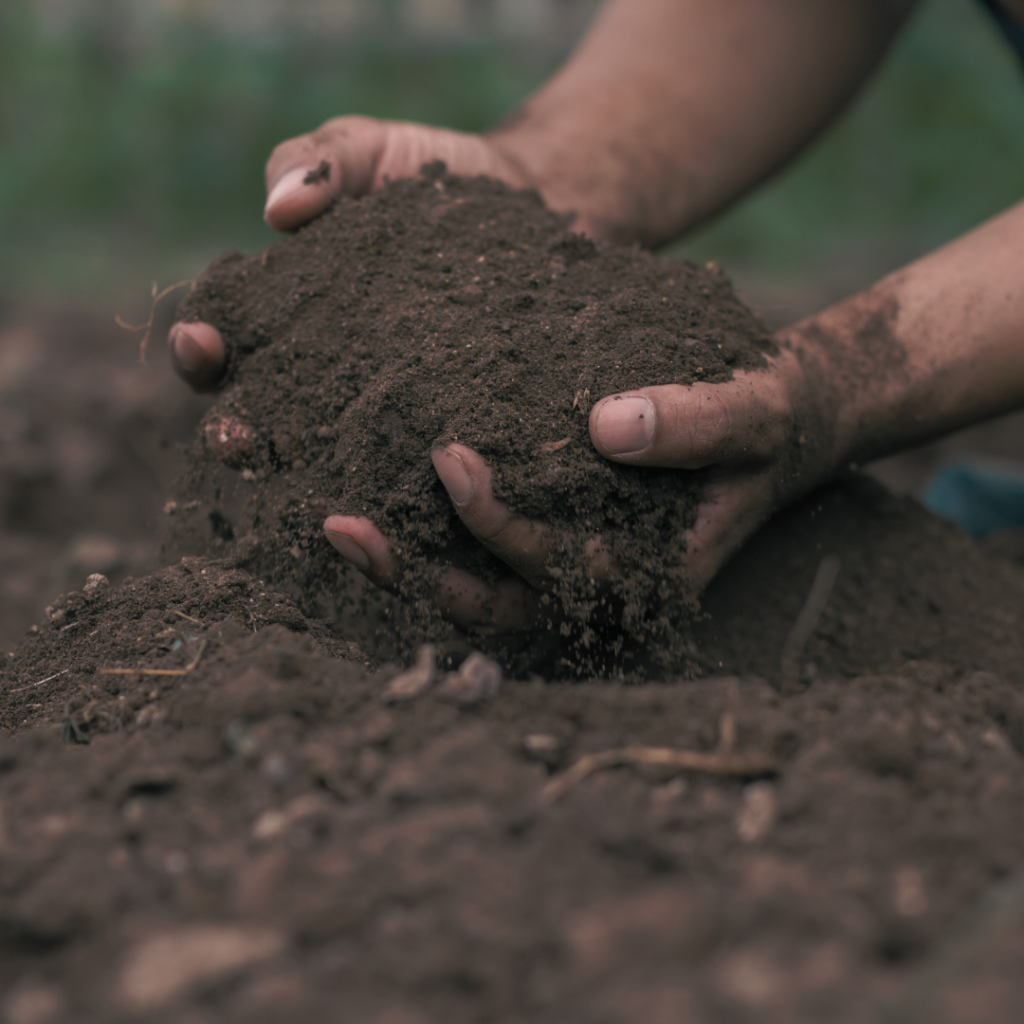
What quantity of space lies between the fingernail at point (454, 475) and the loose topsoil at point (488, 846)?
320mm

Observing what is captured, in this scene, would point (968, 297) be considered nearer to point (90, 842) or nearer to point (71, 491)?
point (90, 842)

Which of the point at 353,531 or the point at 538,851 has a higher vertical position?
the point at 353,531

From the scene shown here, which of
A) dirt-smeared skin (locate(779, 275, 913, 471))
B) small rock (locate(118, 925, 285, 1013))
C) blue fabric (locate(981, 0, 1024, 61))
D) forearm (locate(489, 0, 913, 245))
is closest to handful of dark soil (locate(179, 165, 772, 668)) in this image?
dirt-smeared skin (locate(779, 275, 913, 471))

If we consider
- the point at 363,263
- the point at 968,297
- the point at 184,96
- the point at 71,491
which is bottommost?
the point at 968,297

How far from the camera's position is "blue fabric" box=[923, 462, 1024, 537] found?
2.97 metres

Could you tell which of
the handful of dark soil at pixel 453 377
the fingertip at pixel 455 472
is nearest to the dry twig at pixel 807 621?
the handful of dark soil at pixel 453 377

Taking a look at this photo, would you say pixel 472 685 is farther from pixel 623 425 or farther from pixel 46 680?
pixel 46 680

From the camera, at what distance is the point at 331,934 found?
783mm

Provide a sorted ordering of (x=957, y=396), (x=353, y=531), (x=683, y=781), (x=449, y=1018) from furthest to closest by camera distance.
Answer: (x=957, y=396) → (x=353, y=531) → (x=683, y=781) → (x=449, y=1018)

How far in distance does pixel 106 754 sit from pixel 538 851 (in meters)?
0.57

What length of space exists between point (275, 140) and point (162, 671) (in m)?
4.84

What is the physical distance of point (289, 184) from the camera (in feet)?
6.27

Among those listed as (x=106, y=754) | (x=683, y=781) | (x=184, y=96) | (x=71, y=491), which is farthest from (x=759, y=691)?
(x=184, y=96)

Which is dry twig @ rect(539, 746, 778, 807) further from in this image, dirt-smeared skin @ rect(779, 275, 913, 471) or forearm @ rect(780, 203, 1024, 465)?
forearm @ rect(780, 203, 1024, 465)
